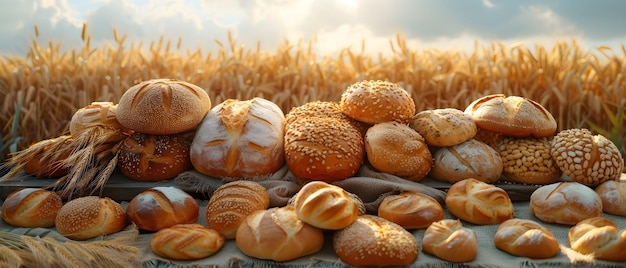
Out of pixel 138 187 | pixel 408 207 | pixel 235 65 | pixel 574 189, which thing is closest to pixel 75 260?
pixel 138 187

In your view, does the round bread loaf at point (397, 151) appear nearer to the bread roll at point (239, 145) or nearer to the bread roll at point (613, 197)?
the bread roll at point (239, 145)

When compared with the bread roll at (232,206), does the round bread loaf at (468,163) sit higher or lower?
lower

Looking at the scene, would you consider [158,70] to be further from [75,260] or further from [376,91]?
[75,260]

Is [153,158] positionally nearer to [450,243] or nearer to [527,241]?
[450,243]

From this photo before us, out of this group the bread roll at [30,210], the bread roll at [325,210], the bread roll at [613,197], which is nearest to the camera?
the bread roll at [325,210]

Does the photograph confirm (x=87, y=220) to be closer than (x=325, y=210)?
No

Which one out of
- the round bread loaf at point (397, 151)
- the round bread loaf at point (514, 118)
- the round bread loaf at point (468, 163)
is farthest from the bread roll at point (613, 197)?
the round bread loaf at point (397, 151)

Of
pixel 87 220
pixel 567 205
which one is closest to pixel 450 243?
pixel 567 205
